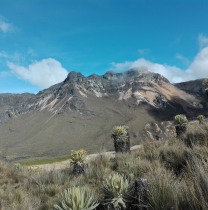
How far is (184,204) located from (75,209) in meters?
1.96

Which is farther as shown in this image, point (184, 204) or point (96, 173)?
point (96, 173)

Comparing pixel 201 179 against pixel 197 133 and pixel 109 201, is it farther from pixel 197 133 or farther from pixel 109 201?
pixel 197 133

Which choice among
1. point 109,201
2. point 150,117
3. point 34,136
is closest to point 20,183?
point 109,201

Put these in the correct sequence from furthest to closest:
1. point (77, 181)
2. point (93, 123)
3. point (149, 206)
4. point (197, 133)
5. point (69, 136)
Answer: point (93, 123)
point (69, 136)
point (197, 133)
point (77, 181)
point (149, 206)

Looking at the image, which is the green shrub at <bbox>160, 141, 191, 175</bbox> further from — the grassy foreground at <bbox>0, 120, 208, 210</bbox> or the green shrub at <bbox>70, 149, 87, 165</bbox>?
the green shrub at <bbox>70, 149, 87, 165</bbox>

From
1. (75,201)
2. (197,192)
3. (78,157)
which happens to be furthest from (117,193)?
(78,157)

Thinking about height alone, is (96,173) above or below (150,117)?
below

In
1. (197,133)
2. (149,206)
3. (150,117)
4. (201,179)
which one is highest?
(150,117)

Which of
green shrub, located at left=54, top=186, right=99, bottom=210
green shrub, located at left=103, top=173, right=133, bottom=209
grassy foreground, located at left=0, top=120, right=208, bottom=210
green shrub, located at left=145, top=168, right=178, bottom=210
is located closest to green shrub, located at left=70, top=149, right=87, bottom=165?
grassy foreground, located at left=0, top=120, right=208, bottom=210

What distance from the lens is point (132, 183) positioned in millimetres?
8055

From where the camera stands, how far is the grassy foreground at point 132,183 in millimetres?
6523

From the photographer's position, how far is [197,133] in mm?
12758

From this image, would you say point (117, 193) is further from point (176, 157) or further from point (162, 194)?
point (176, 157)

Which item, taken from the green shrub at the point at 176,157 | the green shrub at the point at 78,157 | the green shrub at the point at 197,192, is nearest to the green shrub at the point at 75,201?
the green shrub at the point at 197,192
